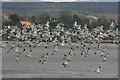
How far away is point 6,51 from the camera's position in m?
52.7

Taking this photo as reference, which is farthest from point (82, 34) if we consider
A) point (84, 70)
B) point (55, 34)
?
point (84, 70)

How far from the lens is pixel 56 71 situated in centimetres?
3600

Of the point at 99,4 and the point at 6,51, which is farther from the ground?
the point at 99,4

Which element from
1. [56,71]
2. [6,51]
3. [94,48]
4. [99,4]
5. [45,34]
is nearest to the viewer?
[56,71]

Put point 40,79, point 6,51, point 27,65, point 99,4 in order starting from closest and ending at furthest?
point 40,79 < point 27,65 < point 6,51 < point 99,4

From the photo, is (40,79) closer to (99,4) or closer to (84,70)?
(84,70)

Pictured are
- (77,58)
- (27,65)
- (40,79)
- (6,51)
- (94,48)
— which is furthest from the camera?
(94,48)

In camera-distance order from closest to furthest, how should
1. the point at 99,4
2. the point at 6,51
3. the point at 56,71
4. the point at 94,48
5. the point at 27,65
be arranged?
the point at 56,71 < the point at 27,65 < the point at 6,51 < the point at 94,48 < the point at 99,4

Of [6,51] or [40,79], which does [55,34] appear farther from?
[40,79]

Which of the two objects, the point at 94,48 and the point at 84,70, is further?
the point at 94,48

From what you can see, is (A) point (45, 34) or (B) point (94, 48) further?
(B) point (94, 48)

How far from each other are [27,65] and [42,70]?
3228 mm

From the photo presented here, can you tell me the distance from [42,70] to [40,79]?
5.40 metres

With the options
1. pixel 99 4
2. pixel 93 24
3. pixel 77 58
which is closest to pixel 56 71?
pixel 77 58
